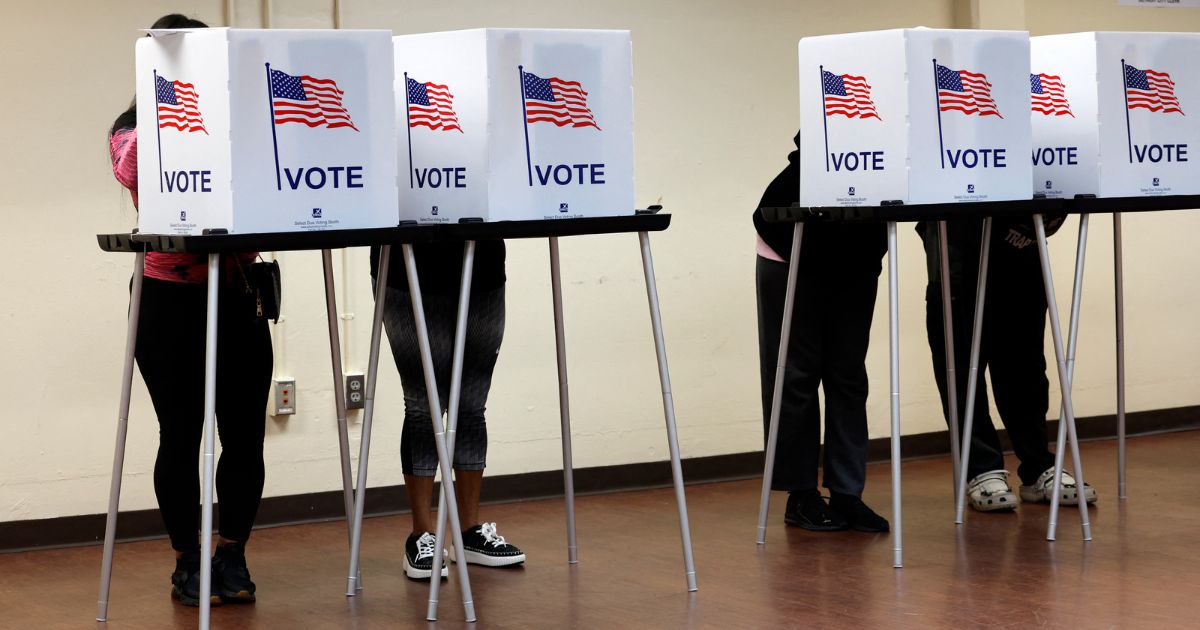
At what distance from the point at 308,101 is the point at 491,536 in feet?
4.61

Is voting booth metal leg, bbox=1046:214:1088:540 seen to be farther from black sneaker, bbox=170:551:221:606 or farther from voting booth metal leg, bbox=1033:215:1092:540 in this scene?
black sneaker, bbox=170:551:221:606

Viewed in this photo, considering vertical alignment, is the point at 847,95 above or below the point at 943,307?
above

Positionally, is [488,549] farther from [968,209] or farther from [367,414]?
[968,209]

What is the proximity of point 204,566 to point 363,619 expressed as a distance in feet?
1.77

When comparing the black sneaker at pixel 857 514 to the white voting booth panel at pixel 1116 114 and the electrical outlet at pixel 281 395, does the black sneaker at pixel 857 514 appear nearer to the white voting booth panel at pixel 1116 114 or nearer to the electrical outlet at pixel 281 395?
the white voting booth panel at pixel 1116 114

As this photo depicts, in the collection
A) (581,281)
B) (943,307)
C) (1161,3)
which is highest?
(1161,3)

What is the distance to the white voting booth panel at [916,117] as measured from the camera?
3.51 m

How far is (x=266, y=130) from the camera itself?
2818 millimetres

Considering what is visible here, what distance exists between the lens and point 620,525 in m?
4.30

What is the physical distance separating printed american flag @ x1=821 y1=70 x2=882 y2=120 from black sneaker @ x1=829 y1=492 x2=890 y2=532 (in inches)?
45.7

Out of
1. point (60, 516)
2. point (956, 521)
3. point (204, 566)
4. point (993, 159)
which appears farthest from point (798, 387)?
point (60, 516)

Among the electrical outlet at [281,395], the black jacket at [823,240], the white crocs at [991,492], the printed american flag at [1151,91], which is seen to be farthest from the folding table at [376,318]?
the printed american flag at [1151,91]

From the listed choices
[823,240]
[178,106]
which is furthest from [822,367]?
[178,106]

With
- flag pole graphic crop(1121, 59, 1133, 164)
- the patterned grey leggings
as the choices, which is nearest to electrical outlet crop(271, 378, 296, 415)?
the patterned grey leggings
